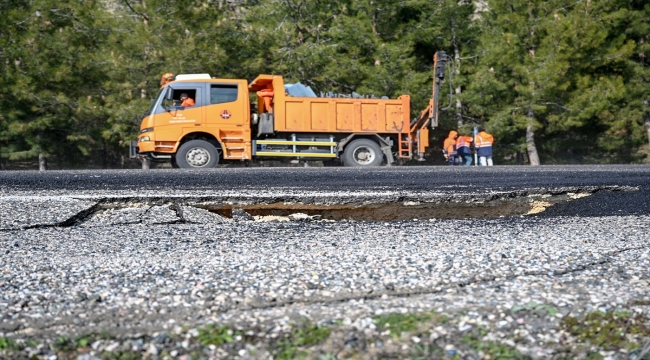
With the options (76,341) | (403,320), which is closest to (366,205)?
(403,320)

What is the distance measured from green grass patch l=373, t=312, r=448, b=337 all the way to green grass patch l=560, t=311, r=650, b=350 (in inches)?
17.1

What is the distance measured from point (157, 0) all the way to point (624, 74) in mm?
17237

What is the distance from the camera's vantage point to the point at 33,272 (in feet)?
10.2

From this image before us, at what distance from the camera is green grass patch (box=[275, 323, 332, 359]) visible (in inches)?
82.7

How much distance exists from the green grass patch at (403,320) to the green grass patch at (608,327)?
0.43 metres

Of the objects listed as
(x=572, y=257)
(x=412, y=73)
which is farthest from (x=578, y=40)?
(x=572, y=257)

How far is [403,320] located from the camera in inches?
90.7

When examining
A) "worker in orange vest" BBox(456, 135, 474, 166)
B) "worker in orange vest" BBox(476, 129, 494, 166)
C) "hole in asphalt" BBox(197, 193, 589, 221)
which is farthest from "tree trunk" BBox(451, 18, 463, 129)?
"hole in asphalt" BBox(197, 193, 589, 221)

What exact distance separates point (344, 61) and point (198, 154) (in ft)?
31.8

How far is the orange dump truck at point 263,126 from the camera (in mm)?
15086

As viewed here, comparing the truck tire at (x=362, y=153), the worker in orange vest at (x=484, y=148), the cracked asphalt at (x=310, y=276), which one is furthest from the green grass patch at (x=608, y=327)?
the worker in orange vest at (x=484, y=148)

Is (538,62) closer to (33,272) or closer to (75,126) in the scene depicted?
(75,126)

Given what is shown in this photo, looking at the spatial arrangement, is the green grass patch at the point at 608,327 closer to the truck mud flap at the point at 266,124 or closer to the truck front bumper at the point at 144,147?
the truck front bumper at the point at 144,147

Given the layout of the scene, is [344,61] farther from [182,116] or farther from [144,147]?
[144,147]
